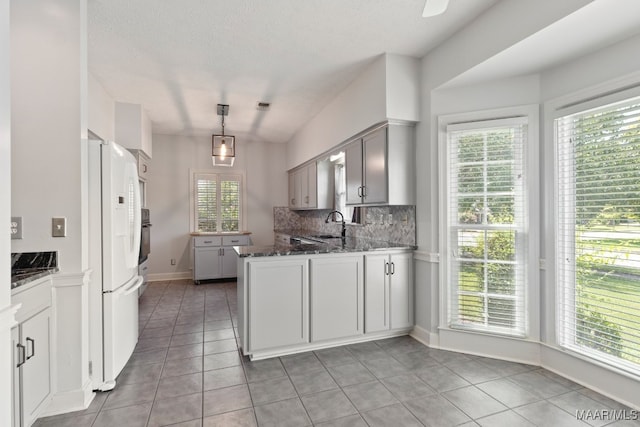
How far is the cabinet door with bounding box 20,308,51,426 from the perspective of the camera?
5.69 ft

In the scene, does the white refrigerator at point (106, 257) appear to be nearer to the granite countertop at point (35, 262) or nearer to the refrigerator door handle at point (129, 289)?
the refrigerator door handle at point (129, 289)

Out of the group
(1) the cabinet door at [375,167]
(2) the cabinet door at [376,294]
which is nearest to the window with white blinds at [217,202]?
(1) the cabinet door at [375,167]

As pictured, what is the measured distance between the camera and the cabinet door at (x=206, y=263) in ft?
18.6

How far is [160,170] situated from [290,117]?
2752 mm

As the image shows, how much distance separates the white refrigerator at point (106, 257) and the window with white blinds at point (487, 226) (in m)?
2.72

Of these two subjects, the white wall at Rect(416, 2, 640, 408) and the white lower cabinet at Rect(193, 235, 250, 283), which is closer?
the white wall at Rect(416, 2, 640, 408)

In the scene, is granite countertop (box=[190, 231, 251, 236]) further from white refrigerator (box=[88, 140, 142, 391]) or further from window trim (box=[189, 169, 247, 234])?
white refrigerator (box=[88, 140, 142, 391])

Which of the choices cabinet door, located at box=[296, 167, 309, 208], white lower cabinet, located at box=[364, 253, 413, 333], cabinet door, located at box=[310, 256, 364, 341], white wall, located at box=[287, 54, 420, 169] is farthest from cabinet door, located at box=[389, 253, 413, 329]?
cabinet door, located at box=[296, 167, 309, 208]

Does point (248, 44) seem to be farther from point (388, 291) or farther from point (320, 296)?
point (388, 291)

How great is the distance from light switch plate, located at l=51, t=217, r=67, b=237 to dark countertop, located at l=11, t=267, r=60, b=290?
0.21 m

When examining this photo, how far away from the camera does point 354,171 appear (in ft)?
12.6

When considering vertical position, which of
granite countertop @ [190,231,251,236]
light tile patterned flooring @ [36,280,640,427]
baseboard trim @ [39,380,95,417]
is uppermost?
granite countertop @ [190,231,251,236]

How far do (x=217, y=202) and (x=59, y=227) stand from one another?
433 cm

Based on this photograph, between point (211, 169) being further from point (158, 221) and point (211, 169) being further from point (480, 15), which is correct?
point (480, 15)
